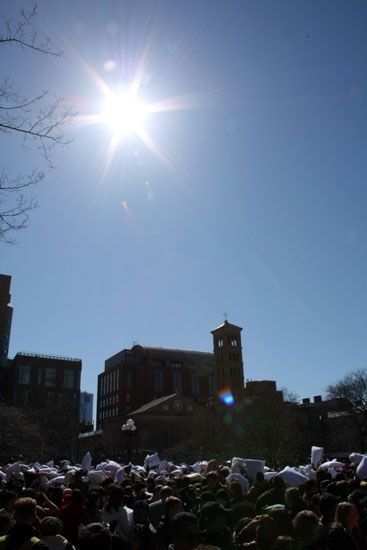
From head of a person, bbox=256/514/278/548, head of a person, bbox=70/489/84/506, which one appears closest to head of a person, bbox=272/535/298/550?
head of a person, bbox=256/514/278/548

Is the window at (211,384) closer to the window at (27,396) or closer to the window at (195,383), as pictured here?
the window at (195,383)

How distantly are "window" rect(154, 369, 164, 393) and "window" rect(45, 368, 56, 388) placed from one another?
21.4 m

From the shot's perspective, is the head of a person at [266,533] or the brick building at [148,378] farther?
the brick building at [148,378]

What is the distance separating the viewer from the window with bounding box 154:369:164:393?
334 feet

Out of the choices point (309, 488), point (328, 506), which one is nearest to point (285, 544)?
point (328, 506)

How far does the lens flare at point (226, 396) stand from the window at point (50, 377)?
3892 centimetres

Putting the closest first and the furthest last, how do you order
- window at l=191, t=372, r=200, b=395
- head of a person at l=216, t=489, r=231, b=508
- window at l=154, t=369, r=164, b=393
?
1. head of a person at l=216, t=489, r=231, b=508
2. window at l=154, t=369, r=164, b=393
3. window at l=191, t=372, r=200, b=395

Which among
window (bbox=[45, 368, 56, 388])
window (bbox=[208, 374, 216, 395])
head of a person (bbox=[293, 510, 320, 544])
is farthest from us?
window (bbox=[208, 374, 216, 395])

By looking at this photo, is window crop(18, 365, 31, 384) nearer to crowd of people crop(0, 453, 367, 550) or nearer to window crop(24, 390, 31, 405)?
window crop(24, 390, 31, 405)

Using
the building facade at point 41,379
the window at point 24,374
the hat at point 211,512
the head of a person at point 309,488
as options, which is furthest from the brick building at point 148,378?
the hat at point 211,512

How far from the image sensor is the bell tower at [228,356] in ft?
262

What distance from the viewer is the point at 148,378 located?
334 feet

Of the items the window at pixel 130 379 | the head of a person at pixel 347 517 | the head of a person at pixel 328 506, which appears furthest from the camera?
the window at pixel 130 379

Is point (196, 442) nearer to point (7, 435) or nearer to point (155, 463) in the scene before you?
point (7, 435)
